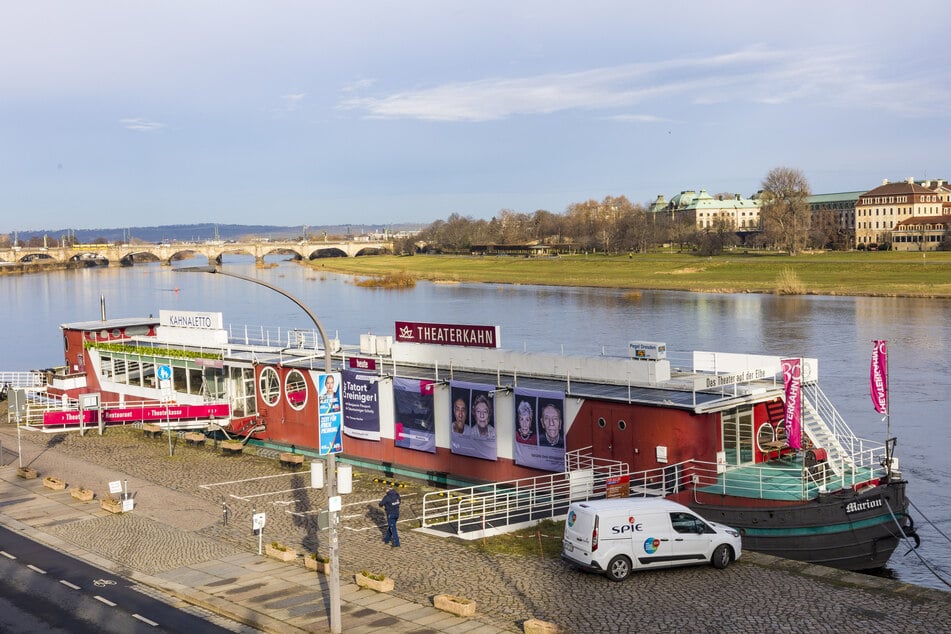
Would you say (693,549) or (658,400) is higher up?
(658,400)

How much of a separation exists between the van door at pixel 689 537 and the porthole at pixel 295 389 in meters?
20.2

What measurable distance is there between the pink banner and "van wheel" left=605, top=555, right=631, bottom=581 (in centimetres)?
2288

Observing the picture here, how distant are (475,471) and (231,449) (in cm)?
1184

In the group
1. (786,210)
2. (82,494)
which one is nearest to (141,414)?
(82,494)

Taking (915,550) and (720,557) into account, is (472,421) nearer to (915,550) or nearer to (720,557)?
(720,557)

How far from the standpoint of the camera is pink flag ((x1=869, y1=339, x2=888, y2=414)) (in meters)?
25.8

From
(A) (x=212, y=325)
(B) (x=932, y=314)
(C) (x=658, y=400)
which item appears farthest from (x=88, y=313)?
(C) (x=658, y=400)

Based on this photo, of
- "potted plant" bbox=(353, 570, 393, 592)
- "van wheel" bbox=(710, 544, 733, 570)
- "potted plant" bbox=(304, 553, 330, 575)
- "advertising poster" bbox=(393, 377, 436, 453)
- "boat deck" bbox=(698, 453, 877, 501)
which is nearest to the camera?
"potted plant" bbox=(353, 570, 393, 592)

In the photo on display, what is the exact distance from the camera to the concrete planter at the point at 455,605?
1847 cm

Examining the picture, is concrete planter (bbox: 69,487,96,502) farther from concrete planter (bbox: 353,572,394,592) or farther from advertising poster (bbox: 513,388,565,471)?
concrete planter (bbox: 353,572,394,592)

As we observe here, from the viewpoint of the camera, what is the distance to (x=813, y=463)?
1022 inches

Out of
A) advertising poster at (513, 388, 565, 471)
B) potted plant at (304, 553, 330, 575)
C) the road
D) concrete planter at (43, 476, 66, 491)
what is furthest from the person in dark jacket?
concrete planter at (43, 476, 66, 491)

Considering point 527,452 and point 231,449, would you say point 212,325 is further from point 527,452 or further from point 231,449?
point 527,452

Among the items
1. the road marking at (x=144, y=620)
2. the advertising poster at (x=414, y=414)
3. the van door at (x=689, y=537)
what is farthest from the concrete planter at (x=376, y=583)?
the advertising poster at (x=414, y=414)
